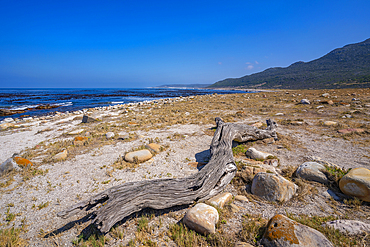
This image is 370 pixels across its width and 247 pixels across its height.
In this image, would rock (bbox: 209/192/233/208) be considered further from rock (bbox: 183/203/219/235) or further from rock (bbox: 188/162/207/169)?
rock (bbox: 188/162/207/169)

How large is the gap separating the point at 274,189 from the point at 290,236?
1.44 metres

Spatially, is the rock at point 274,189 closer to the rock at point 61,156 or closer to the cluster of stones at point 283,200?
the cluster of stones at point 283,200

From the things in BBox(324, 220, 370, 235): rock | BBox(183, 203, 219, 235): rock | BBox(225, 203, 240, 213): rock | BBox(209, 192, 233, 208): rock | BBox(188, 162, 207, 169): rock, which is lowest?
BBox(188, 162, 207, 169): rock

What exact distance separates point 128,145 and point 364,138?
37.7 ft

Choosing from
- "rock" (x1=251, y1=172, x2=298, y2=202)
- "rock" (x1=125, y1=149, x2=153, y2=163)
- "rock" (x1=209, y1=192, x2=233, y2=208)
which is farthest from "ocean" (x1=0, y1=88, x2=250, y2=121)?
"rock" (x1=251, y1=172, x2=298, y2=202)

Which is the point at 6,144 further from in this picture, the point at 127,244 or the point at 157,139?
the point at 127,244

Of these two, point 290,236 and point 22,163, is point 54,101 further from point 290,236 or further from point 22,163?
point 290,236

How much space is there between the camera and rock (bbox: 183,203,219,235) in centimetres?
290

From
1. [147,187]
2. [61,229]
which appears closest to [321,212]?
[147,187]

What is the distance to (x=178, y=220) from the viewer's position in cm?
335

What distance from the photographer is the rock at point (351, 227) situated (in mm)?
2529

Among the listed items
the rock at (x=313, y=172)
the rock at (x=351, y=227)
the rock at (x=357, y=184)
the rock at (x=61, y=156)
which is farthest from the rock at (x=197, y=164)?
the rock at (x=61, y=156)

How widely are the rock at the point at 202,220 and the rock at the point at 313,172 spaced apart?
9.92ft

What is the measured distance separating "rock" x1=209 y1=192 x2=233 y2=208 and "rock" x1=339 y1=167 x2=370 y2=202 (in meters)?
2.65
